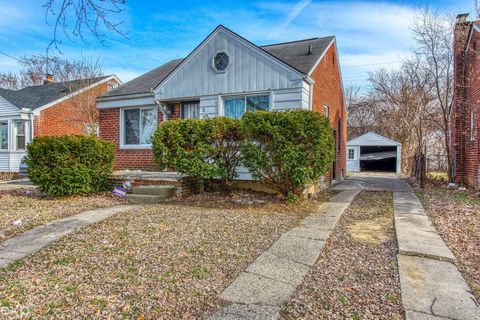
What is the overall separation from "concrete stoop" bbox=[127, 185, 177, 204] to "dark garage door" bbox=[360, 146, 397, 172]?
895 inches

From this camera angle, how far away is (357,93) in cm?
3781

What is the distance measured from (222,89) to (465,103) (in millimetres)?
9082

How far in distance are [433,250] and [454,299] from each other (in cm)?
148

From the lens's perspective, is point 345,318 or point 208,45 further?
point 208,45

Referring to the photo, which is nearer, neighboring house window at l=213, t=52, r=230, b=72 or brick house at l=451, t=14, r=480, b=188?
neighboring house window at l=213, t=52, r=230, b=72

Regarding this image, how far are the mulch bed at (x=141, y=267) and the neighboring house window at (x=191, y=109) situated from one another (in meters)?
4.96

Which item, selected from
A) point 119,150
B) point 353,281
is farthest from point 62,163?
point 353,281

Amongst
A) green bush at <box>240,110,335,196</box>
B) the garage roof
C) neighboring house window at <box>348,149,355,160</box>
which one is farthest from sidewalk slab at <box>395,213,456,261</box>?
neighboring house window at <box>348,149,355,160</box>

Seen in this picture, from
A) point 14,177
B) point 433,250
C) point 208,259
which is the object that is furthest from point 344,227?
point 14,177

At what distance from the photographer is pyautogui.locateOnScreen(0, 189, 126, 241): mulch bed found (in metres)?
5.47

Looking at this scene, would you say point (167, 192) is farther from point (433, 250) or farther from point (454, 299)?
point (454, 299)

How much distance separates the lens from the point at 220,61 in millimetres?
9719

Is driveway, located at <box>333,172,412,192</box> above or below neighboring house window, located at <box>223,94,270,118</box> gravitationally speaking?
below

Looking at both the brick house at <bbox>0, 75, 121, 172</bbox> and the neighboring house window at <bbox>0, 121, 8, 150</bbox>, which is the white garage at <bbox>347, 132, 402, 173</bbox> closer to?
the brick house at <bbox>0, 75, 121, 172</bbox>
